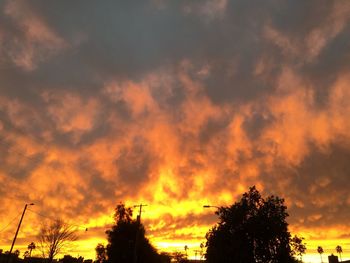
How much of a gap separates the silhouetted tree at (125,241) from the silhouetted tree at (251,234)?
3060 centimetres

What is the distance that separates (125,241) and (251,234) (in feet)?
147

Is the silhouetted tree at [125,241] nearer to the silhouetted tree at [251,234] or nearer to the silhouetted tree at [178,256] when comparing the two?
the silhouetted tree at [251,234]

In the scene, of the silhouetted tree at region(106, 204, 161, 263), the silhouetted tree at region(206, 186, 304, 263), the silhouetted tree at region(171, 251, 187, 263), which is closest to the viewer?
the silhouetted tree at region(206, 186, 304, 263)

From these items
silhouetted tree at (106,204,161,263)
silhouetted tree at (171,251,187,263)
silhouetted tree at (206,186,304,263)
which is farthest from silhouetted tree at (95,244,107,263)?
silhouetted tree at (171,251,187,263)

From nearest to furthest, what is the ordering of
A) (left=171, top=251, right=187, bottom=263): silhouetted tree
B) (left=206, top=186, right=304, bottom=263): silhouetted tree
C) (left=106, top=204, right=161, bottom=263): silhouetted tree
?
(left=206, top=186, right=304, bottom=263): silhouetted tree < (left=106, top=204, right=161, bottom=263): silhouetted tree < (left=171, top=251, right=187, bottom=263): silhouetted tree

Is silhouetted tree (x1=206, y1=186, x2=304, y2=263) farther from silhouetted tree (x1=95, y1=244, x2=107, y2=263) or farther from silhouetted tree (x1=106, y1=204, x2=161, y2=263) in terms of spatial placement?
silhouetted tree (x1=95, y1=244, x2=107, y2=263)

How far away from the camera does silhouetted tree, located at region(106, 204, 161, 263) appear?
75.3m

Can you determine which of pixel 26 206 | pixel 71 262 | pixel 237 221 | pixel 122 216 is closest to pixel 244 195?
pixel 237 221

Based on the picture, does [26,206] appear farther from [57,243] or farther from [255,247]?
[255,247]

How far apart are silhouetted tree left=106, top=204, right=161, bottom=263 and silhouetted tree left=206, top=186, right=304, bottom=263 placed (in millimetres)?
30605

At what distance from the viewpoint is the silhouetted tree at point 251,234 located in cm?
4172

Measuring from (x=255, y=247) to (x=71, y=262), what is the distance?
12509 cm

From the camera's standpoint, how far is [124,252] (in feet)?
248

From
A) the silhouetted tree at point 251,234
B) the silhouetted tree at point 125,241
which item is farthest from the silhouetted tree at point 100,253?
the silhouetted tree at point 251,234
